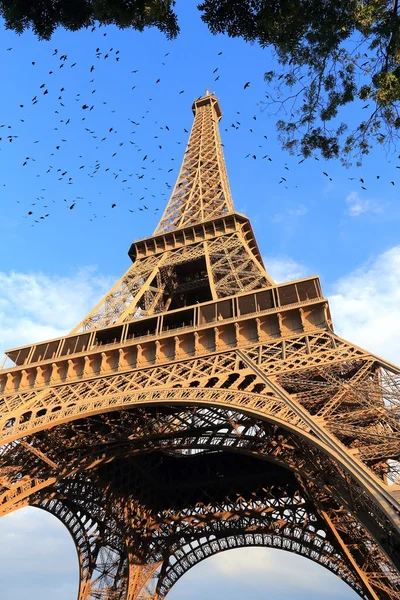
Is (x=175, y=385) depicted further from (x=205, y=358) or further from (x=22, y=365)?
(x=22, y=365)

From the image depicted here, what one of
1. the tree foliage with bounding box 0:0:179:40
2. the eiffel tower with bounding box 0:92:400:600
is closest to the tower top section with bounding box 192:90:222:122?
the eiffel tower with bounding box 0:92:400:600

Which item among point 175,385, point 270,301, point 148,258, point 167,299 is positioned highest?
point 148,258

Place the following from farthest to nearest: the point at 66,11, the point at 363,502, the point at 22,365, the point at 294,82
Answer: the point at 22,365 → the point at 363,502 → the point at 294,82 → the point at 66,11

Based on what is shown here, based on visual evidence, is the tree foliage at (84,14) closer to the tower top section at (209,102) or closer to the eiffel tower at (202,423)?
the eiffel tower at (202,423)

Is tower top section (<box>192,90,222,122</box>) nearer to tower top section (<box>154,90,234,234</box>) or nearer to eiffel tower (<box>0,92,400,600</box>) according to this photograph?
tower top section (<box>154,90,234,234</box>)

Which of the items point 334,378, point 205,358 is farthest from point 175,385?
point 334,378

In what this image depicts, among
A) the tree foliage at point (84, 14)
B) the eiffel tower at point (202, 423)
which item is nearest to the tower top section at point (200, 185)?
the eiffel tower at point (202, 423)
